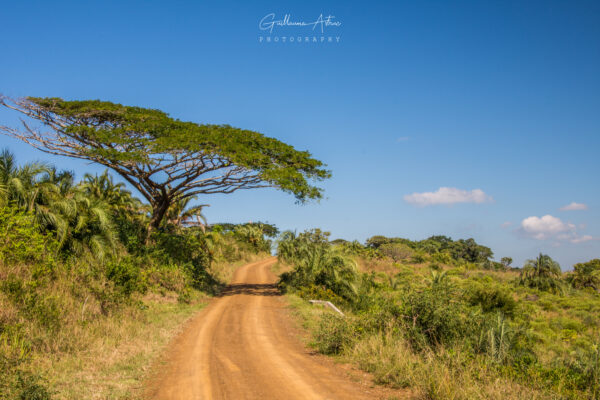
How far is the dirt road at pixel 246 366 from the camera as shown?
6786mm

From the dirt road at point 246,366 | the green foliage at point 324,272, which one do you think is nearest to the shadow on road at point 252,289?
the green foliage at point 324,272

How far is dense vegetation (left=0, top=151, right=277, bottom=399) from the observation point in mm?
8031

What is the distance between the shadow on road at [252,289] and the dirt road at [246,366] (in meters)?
6.41

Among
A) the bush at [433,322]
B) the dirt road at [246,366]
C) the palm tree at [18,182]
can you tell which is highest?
the palm tree at [18,182]

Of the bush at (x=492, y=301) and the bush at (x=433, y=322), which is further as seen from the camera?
the bush at (x=492, y=301)

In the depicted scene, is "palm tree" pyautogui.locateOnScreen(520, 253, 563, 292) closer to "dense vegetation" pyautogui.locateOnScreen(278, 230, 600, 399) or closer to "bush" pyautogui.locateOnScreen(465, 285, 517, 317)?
"dense vegetation" pyautogui.locateOnScreen(278, 230, 600, 399)

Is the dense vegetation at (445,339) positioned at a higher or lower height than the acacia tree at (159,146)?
lower

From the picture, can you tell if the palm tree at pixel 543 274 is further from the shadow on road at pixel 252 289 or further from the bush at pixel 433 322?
the bush at pixel 433 322

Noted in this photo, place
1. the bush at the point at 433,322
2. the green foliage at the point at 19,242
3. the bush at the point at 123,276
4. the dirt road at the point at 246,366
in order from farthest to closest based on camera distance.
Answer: the bush at the point at 123,276 < the green foliage at the point at 19,242 < the bush at the point at 433,322 < the dirt road at the point at 246,366

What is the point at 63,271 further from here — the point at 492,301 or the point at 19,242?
the point at 492,301

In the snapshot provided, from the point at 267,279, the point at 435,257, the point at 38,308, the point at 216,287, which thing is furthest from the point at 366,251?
the point at 38,308

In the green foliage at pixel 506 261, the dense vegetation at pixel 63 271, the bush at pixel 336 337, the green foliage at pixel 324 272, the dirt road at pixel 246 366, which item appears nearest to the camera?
the dirt road at pixel 246 366

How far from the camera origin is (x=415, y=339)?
368 inches

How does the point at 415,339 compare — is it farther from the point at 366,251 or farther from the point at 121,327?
the point at 366,251
